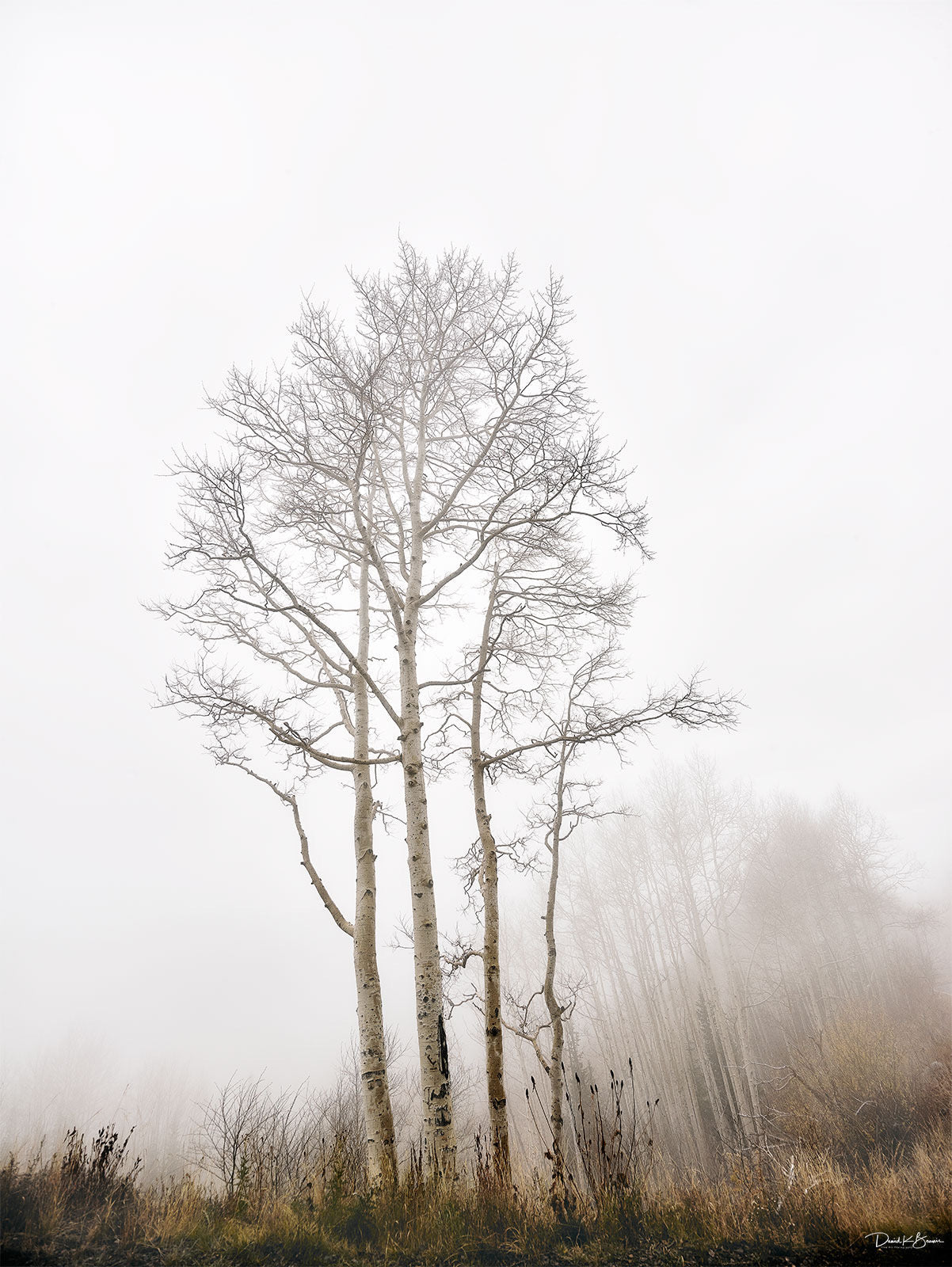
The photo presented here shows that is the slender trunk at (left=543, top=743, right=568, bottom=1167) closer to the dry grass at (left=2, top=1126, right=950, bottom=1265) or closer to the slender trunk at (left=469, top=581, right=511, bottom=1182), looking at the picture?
the slender trunk at (left=469, top=581, right=511, bottom=1182)

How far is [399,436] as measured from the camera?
667cm

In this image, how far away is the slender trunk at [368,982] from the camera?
4.95 metres

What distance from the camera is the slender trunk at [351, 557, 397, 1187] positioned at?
16.2ft

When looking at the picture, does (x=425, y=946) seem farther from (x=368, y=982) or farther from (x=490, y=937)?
(x=490, y=937)

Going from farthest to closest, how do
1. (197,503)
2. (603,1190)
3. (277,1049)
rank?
1. (277,1049)
2. (197,503)
3. (603,1190)

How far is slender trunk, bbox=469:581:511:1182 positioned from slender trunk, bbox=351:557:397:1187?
3.39 ft

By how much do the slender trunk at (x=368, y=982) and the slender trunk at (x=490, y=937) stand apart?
1032 millimetres

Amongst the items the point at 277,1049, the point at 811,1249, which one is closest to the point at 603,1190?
the point at 811,1249

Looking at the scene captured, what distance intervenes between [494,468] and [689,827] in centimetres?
2493

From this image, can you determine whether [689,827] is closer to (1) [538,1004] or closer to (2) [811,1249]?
(1) [538,1004]
